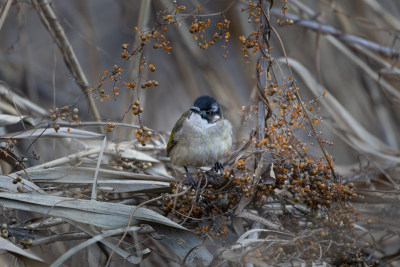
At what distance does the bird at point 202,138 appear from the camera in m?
3.57

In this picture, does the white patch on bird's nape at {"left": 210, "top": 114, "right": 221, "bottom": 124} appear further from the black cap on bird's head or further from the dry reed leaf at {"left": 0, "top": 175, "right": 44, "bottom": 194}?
the dry reed leaf at {"left": 0, "top": 175, "right": 44, "bottom": 194}

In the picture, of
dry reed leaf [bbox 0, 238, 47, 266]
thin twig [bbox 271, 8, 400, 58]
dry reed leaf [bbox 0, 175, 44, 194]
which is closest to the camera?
dry reed leaf [bbox 0, 238, 47, 266]

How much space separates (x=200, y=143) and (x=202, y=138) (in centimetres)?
4

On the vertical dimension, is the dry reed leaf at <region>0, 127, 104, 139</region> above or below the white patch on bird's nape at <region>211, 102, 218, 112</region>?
above

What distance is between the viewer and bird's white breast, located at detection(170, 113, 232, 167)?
3.57 m

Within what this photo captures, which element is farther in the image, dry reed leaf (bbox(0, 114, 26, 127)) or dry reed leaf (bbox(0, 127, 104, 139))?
dry reed leaf (bbox(0, 114, 26, 127))

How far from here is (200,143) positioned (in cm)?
361

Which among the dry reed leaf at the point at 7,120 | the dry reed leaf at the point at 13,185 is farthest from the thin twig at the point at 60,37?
the dry reed leaf at the point at 13,185

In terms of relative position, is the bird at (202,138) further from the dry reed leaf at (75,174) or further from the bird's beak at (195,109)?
the dry reed leaf at (75,174)

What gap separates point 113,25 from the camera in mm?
5883

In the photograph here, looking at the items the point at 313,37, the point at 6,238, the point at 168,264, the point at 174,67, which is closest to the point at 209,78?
the point at 174,67

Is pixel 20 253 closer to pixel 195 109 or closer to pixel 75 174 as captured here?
pixel 75 174

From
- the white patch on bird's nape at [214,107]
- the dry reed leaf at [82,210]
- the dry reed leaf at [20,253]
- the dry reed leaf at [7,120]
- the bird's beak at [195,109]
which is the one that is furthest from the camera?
the white patch on bird's nape at [214,107]

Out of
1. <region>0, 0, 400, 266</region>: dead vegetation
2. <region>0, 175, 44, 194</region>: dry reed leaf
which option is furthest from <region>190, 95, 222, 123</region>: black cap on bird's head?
<region>0, 175, 44, 194</region>: dry reed leaf
